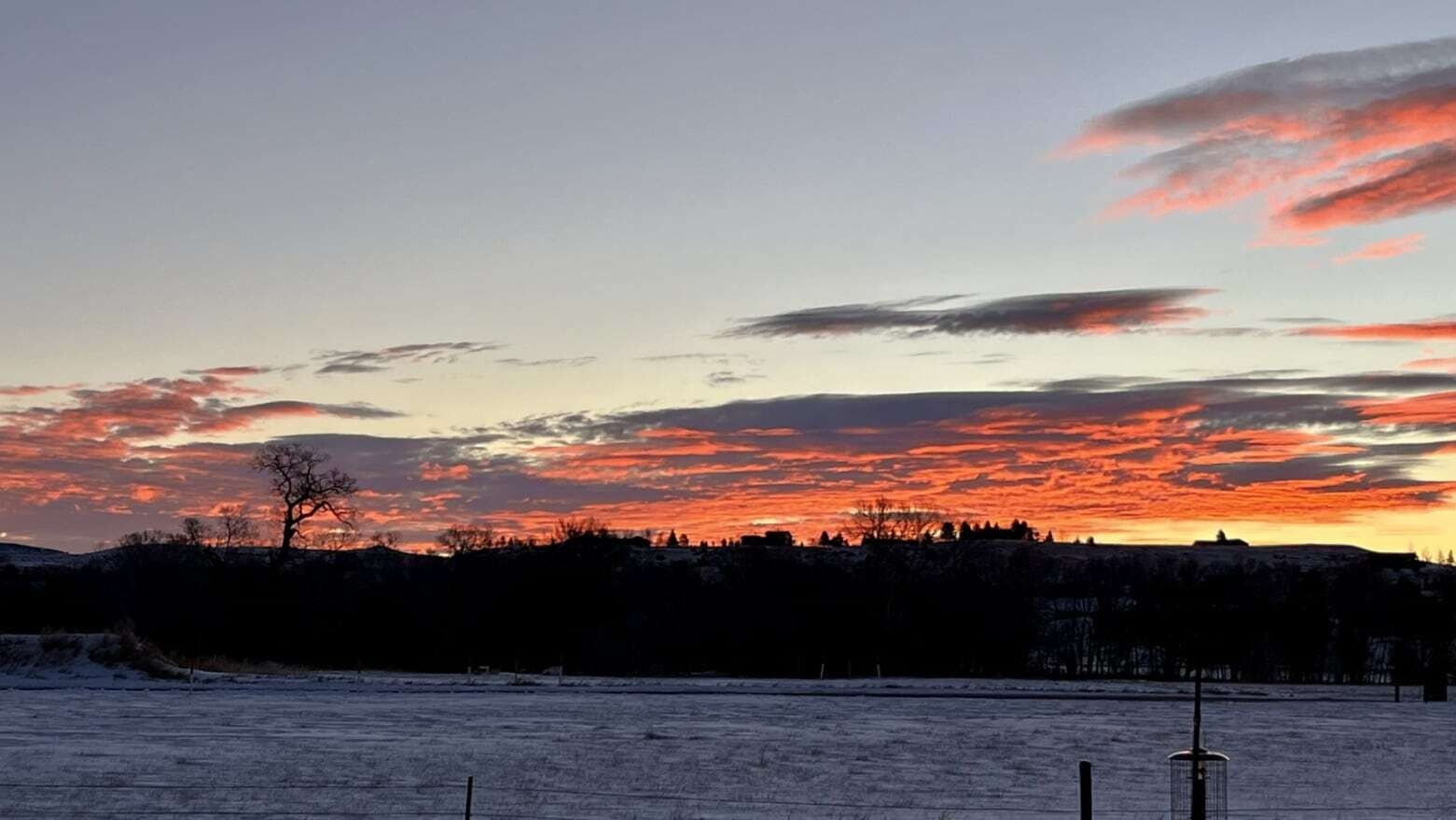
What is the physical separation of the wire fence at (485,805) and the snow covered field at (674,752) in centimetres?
10

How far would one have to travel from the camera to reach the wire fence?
29.9m

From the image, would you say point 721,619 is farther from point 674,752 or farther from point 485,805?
point 485,805

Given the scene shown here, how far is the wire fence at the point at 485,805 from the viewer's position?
29.9m

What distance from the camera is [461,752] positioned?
142 ft

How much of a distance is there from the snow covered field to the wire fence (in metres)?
0.10

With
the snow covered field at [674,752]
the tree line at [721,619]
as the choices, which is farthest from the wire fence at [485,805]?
the tree line at [721,619]

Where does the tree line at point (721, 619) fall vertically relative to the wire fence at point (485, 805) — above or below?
above

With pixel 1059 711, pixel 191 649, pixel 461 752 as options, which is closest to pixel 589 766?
pixel 461 752

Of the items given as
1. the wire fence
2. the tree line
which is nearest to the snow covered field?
the wire fence

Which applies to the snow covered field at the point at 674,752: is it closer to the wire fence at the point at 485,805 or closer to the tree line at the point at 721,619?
the wire fence at the point at 485,805

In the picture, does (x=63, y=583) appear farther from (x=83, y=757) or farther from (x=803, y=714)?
(x=83, y=757)

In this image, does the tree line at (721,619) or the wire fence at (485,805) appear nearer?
the wire fence at (485,805)

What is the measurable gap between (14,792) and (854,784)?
17691mm

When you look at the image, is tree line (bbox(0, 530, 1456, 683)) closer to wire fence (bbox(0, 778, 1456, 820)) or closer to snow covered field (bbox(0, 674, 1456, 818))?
snow covered field (bbox(0, 674, 1456, 818))
